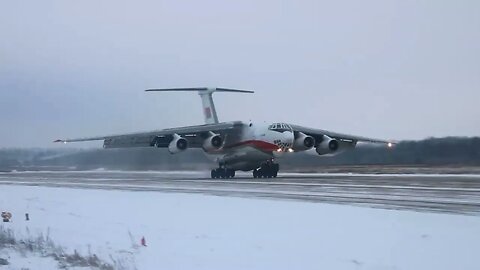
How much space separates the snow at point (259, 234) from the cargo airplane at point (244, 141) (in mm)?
14959

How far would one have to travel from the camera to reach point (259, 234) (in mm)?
11414

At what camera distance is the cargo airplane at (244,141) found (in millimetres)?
32750

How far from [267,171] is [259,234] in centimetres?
2287

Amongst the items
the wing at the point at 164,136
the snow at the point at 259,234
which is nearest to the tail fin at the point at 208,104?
the wing at the point at 164,136

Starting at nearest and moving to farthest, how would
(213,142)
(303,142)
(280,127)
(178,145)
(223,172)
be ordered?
1. (280,127)
2. (178,145)
3. (303,142)
4. (213,142)
5. (223,172)

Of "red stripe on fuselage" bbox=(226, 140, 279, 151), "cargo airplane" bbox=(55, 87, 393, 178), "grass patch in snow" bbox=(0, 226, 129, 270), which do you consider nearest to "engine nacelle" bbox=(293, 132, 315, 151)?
"cargo airplane" bbox=(55, 87, 393, 178)

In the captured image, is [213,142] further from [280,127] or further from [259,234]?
[259,234]

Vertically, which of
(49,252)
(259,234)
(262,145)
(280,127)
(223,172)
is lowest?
(49,252)

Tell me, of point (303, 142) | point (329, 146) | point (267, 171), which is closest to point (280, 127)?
point (303, 142)

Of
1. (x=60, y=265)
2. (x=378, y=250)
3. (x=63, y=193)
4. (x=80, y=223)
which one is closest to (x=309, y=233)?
(x=378, y=250)

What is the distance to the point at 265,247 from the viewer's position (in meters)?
10.1

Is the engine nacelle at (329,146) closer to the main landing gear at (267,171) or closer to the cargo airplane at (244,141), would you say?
the cargo airplane at (244,141)

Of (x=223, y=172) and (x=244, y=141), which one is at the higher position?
(x=244, y=141)

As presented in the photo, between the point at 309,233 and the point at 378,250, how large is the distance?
206 centimetres
